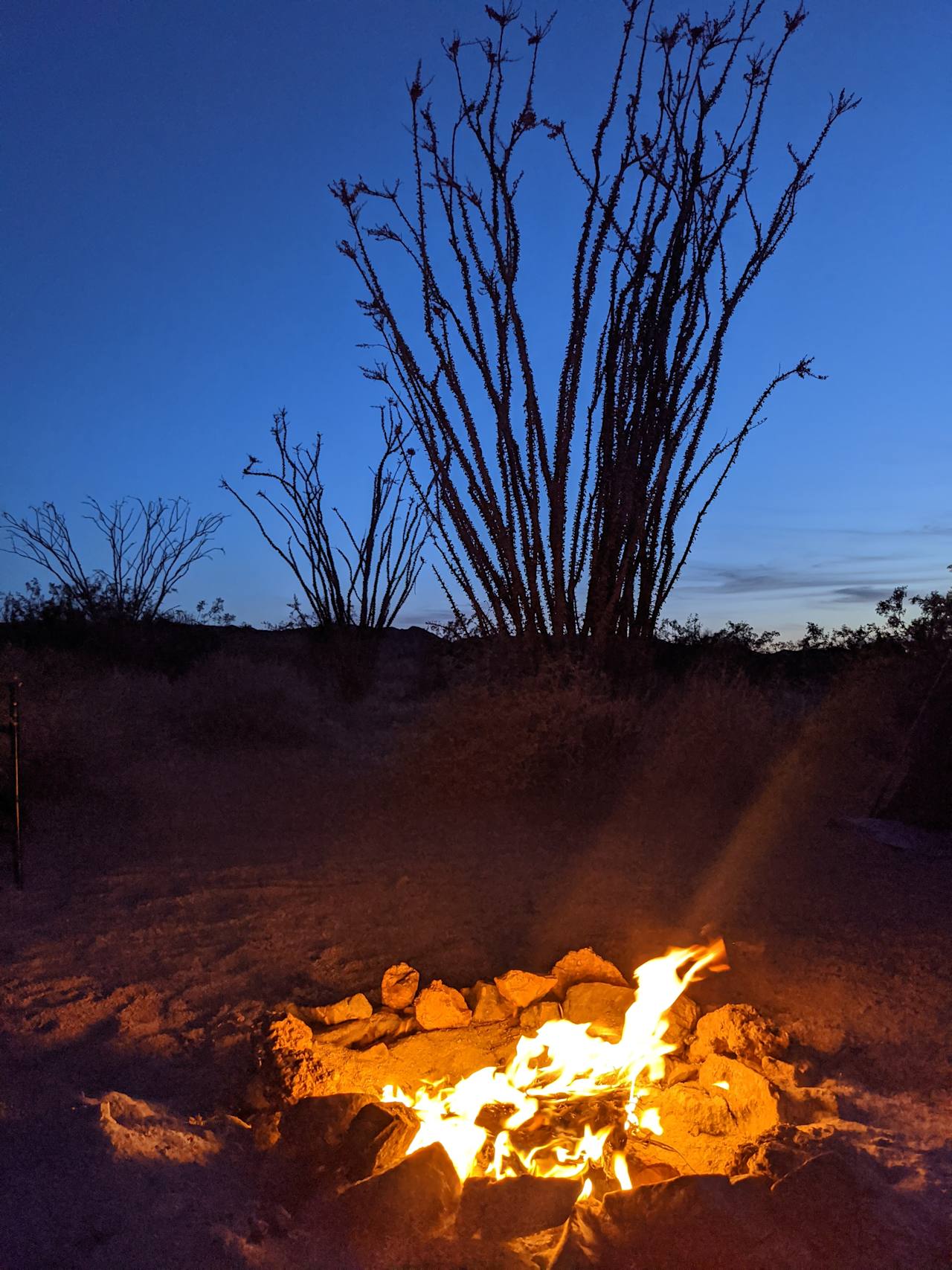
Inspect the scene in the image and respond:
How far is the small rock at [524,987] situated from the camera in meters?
3.59

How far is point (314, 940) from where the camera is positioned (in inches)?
172

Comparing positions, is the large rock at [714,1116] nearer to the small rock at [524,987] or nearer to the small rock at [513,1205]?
the small rock at [513,1205]

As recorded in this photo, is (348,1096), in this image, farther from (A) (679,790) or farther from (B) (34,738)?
(B) (34,738)

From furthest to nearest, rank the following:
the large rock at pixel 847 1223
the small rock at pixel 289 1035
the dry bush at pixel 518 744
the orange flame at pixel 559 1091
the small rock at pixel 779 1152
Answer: the dry bush at pixel 518 744
the small rock at pixel 289 1035
the orange flame at pixel 559 1091
the small rock at pixel 779 1152
the large rock at pixel 847 1223

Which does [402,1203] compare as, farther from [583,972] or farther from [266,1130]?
[583,972]

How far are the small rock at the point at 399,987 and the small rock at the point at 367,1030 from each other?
85 millimetres

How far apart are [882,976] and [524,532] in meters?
6.48

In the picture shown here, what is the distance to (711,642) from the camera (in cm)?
1758

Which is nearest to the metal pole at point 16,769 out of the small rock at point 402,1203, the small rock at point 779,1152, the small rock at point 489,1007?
the small rock at point 489,1007

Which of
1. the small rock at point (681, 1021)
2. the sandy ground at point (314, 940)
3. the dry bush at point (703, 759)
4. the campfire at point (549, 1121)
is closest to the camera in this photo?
the campfire at point (549, 1121)

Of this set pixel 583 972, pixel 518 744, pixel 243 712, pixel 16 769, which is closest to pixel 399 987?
pixel 583 972

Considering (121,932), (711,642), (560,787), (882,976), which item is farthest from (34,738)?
(711,642)

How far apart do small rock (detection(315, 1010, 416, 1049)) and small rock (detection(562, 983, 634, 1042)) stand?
588mm

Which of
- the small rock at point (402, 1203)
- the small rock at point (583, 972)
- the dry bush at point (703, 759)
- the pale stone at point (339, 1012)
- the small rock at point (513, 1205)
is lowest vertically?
the small rock at point (513, 1205)
